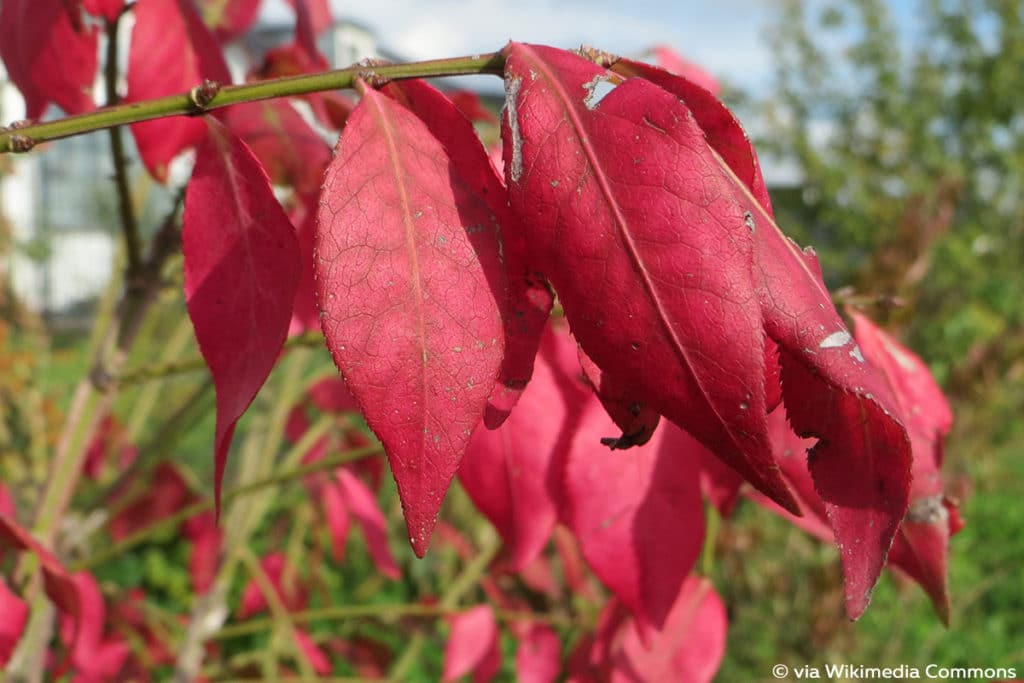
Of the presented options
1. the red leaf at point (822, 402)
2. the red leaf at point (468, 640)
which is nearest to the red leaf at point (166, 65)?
the red leaf at point (822, 402)

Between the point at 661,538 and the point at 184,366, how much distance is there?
0.40 metres

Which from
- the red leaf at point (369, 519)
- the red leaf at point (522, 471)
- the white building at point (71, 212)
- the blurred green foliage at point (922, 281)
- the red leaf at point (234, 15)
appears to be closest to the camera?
the red leaf at point (522, 471)

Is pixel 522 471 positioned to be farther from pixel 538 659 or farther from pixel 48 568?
pixel 538 659

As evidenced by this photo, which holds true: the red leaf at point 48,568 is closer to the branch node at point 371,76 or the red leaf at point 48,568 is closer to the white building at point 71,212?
the branch node at point 371,76

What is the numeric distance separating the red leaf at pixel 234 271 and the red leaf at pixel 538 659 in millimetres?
775

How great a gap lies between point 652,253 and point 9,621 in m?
0.45

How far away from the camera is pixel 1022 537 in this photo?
12.6 feet

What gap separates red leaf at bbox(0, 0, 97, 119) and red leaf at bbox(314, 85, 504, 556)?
0.34 m

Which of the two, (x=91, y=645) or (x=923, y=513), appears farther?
(x=91, y=645)

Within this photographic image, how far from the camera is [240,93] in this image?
1.20 feet

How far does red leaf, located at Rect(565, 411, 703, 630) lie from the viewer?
574mm

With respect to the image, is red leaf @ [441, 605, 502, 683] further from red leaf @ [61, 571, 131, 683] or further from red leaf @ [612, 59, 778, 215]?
red leaf @ [612, 59, 778, 215]

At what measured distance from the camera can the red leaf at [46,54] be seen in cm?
58

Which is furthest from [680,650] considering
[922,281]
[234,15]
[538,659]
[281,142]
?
[922,281]
